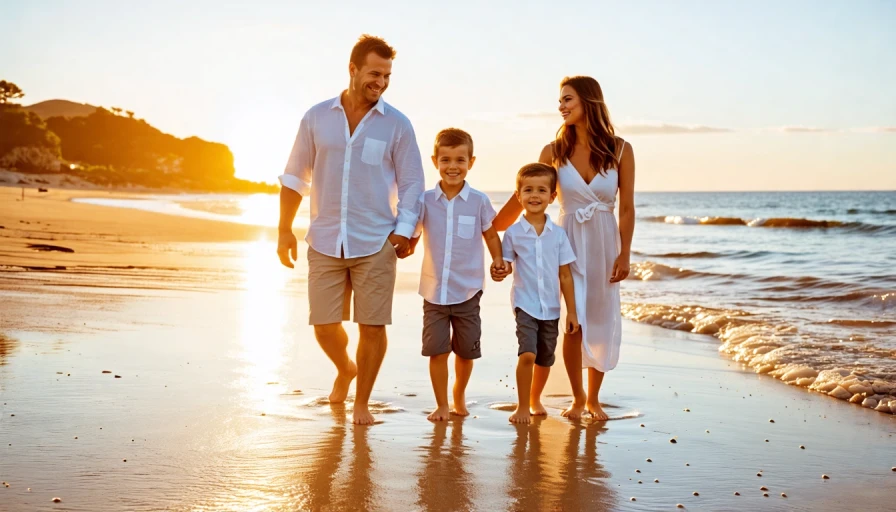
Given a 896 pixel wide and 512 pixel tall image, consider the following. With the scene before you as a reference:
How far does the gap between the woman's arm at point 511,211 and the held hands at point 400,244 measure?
0.58 m

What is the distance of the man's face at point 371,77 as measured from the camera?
454cm

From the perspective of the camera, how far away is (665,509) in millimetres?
3404

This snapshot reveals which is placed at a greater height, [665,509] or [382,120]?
[382,120]

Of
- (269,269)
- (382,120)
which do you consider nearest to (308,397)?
(382,120)

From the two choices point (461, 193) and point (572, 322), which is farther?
point (572, 322)

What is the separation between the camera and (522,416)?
474 centimetres

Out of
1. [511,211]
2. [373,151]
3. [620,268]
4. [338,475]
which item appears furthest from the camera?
[511,211]

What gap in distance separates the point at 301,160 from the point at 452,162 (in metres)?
0.81

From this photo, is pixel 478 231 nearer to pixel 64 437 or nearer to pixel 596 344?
pixel 596 344

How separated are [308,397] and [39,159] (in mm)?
65512

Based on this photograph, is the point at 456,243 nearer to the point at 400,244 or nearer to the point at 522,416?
the point at 400,244

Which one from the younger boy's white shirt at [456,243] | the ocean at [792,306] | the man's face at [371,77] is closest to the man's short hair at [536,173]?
the younger boy's white shirt at [456,243]

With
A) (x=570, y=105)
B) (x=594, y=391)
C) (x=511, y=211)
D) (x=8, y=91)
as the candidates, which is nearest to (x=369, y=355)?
(x=511, y=211)

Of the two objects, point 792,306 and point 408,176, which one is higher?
point 408,176
